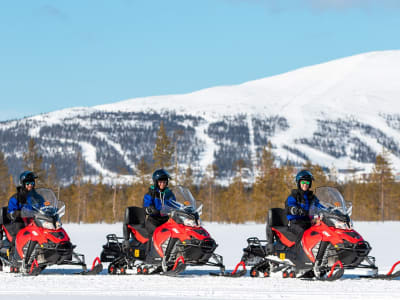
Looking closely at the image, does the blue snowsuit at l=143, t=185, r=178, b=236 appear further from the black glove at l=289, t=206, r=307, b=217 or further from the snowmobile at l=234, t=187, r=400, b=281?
the black glove at l=289, t=206, r=307, b=217

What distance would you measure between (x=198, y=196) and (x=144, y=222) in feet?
281

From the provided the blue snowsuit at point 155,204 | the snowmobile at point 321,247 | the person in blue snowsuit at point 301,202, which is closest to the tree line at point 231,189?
the blue snowsuit at point 155,204

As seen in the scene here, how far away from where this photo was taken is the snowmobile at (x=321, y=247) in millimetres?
12820

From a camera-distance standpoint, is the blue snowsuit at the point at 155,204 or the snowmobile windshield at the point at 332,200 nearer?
the snowmobile windshield at the point at 332,200

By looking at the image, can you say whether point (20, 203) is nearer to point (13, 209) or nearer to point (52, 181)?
point (13, 209)

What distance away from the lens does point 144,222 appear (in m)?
15.4

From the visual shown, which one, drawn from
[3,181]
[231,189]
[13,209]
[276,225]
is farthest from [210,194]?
[276,225]

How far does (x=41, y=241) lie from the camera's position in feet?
46.5

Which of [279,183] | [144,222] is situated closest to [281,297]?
[144,222]

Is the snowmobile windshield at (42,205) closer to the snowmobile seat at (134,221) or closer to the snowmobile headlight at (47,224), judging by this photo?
the snowmobile headlight at (47,224)

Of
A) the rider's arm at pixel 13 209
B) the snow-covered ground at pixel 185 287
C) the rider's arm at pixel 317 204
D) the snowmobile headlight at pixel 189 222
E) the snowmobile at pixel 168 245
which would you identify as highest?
the rider's arm at pixel 317 204

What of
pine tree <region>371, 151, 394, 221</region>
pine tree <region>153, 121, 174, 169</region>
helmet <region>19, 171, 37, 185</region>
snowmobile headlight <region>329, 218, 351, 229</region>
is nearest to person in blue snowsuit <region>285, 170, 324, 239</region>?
snowmobile headlight <region>329, 218, 351, 229</region>

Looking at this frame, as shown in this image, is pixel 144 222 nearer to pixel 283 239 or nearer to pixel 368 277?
pixel 283 239

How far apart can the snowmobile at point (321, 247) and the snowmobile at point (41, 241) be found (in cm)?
351
